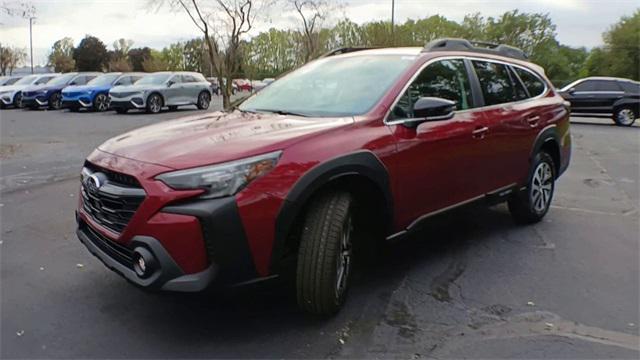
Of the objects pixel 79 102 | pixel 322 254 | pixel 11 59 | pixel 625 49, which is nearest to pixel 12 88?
pixel 79 102

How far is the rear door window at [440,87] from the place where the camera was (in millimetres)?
3756

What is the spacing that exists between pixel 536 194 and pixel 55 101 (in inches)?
933

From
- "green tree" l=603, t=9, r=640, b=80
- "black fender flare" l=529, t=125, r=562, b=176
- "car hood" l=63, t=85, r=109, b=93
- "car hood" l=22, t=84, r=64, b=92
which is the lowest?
"black fender flare" l=529, t=125, r=562, b=176

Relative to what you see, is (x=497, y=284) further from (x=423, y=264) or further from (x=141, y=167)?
(x=141, y=167)

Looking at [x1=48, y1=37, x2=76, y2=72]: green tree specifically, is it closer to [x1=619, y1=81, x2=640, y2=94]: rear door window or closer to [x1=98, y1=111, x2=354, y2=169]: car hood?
[x1=619, y1=81, x2=640, y2=94]: rear door window

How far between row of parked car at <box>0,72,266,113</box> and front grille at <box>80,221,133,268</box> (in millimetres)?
18101

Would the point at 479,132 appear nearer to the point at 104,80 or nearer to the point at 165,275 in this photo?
the point at 165,275

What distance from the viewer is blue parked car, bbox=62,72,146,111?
71.9ft

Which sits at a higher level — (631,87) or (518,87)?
(631,87)

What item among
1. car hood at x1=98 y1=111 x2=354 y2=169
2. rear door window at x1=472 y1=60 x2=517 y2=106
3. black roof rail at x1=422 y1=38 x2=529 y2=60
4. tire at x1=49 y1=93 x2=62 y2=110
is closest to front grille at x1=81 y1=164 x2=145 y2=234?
car hood at x1=98 y1=111 x2=354 y2=169

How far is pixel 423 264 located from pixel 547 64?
73015 mm

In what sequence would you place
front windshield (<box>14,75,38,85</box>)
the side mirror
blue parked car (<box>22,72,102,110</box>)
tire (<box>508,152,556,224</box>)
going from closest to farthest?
the side mirror
tire (<box>508,152,556,224</box>)
blue parked car (<box>22,72,102,110</box>)
front windshield (<box>14,75,38,85</box>)

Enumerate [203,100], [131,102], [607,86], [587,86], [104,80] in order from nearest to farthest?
[607,86] → [587,86] → [131,102] → [104,80] → [203,100]

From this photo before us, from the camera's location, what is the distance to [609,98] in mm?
19156
